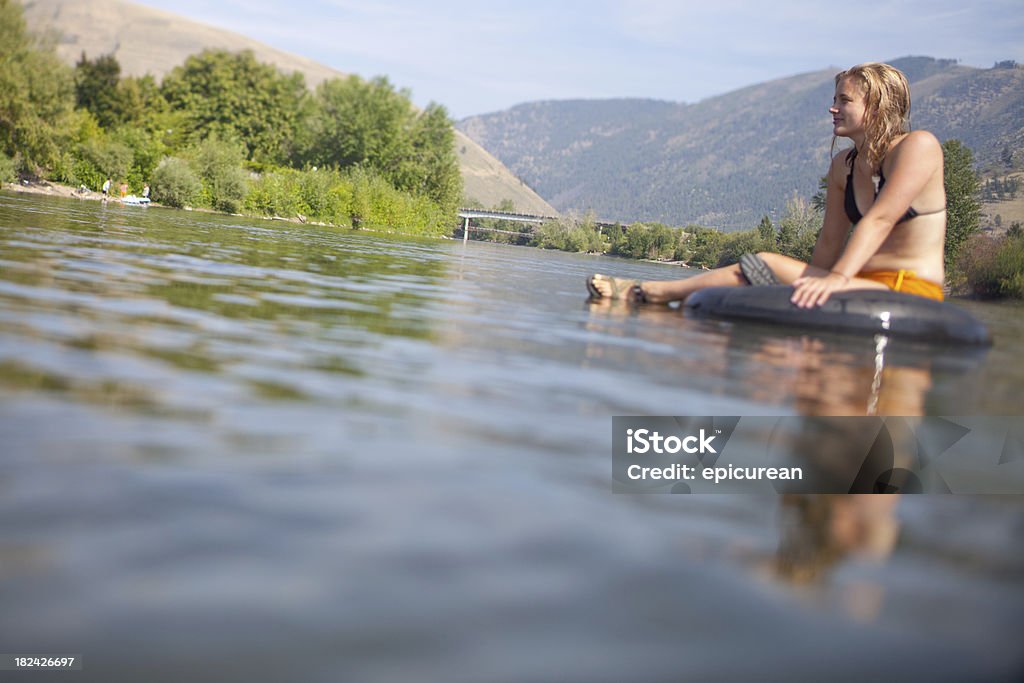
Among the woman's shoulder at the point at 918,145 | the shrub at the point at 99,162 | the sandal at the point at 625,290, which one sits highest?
the shrub at the point at 99,162

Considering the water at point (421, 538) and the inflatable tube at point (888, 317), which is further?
the inflatable tube at point (888, 317)

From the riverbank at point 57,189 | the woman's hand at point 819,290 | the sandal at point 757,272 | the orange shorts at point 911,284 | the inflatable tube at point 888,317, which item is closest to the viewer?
the inflatable tube at point 888,317

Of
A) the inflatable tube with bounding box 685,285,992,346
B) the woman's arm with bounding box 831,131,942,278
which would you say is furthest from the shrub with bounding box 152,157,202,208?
the woman's arm with bounding box 831,131,942,278

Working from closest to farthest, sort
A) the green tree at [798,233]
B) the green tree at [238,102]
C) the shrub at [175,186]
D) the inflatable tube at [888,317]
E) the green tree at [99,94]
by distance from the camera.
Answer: the inflatable tube at [888,317], the shrub at [175,186], the green tree at [798,233], the green tree at [99,94], the green tree at [238,102]

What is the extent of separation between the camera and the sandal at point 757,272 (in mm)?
7945

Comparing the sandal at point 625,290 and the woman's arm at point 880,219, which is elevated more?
the woman's arm at point 880,219

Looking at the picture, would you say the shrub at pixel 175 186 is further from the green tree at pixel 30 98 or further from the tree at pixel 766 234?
the tree at pixel 766 234

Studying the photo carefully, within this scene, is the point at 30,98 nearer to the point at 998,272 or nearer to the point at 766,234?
the point at 998,272

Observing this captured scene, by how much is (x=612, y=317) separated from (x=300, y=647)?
19.4 ft

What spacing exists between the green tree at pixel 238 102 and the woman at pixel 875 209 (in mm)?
84539

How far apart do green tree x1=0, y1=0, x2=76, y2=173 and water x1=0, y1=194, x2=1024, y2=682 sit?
4217cm

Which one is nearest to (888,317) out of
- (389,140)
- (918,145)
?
(918,145)

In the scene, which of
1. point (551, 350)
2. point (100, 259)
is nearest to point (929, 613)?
point (551, 350)

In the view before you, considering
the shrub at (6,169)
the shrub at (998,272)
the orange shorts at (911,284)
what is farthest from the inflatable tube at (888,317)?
the shrub at (6,169)
